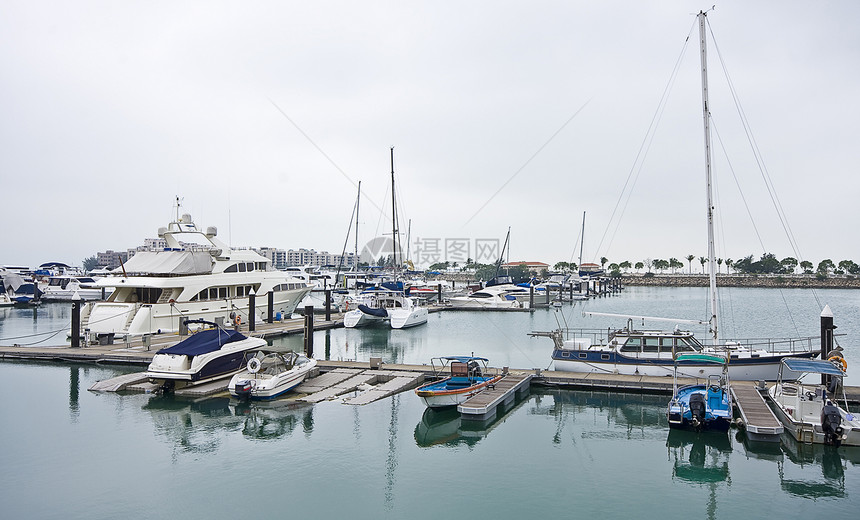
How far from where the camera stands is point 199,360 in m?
20.6

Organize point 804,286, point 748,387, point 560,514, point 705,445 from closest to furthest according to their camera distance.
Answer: point 560,514, point 705,445, point 748,387, point 804,286

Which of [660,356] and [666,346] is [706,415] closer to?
[660,356]

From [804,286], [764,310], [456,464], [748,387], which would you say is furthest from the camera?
[804,286]

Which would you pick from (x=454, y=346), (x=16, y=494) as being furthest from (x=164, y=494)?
(x=454, y=346)

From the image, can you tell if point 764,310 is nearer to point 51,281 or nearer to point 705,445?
point 705,445

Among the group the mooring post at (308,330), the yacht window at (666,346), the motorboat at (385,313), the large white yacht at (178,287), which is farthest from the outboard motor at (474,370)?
the motorboat at (385,313)

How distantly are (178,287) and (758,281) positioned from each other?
5789 inches

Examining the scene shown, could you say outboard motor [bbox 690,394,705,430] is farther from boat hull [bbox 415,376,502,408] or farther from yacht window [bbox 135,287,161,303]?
yacht window [bbox 135,287,161,303]

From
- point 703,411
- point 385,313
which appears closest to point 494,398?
point 703,411

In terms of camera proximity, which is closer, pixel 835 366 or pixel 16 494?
pixel 16 494

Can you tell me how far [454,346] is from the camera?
114 ft

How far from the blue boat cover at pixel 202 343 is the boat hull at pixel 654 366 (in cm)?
1327

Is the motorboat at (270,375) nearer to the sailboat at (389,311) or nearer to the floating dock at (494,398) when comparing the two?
the floating dock at (494,398)

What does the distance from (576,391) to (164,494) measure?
1448cm
